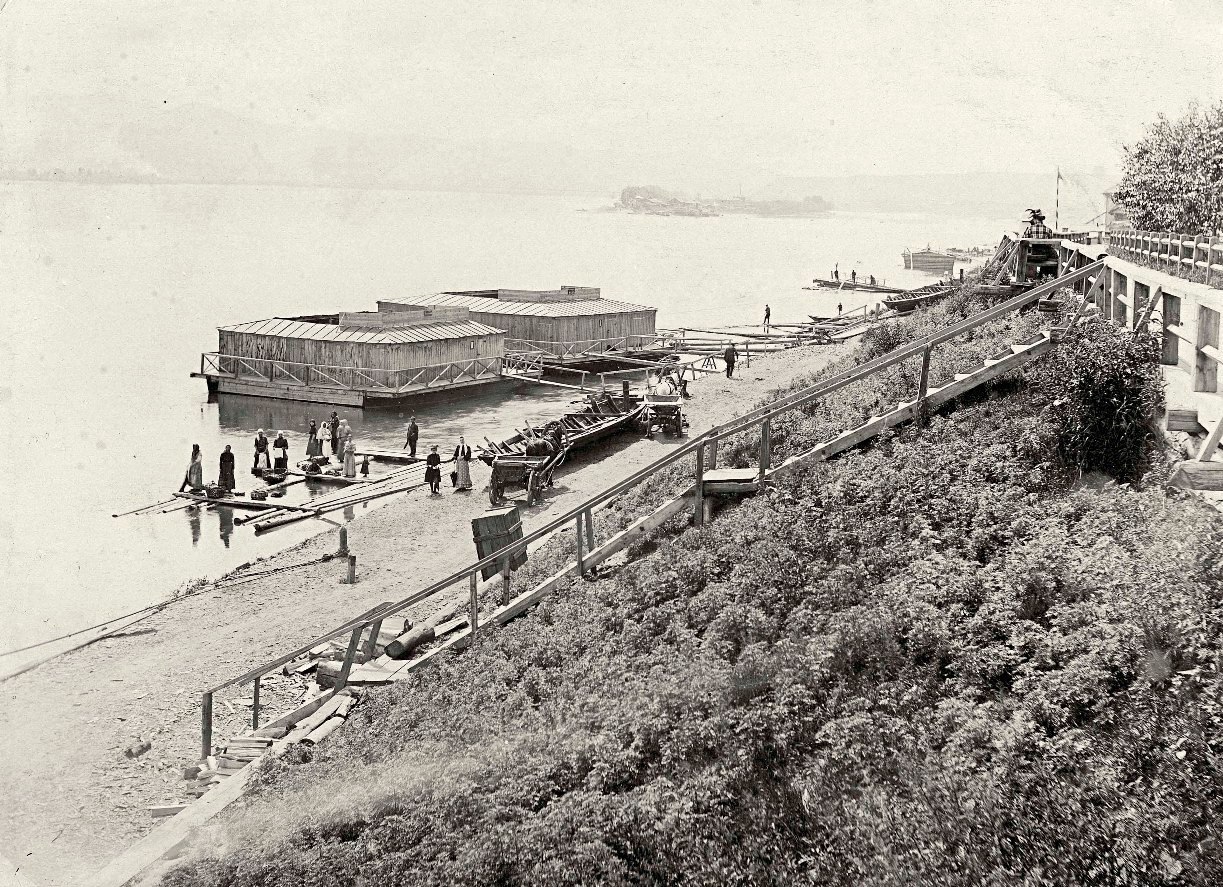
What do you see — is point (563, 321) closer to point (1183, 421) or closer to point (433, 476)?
point (433, 476)

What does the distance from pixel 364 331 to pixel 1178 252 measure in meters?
36.8

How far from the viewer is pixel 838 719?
862cm

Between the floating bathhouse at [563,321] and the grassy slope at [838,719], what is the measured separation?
4299cm

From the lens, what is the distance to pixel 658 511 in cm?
1344

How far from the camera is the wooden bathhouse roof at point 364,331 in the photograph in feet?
151

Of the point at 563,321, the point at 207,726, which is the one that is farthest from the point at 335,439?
the point at 207,726

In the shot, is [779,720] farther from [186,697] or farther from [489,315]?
[489,315]

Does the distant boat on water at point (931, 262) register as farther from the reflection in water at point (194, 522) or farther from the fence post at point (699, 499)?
the fence post at point (699, 499)

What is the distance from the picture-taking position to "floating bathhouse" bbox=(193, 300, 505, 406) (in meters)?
45.7

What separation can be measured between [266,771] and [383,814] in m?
2.69

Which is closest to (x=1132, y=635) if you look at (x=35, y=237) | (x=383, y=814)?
(x=383, y=814)

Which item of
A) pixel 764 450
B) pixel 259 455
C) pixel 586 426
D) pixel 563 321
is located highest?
pixel 563 321

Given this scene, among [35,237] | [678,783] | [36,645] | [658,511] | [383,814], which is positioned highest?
[35,237]

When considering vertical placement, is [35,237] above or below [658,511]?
above
